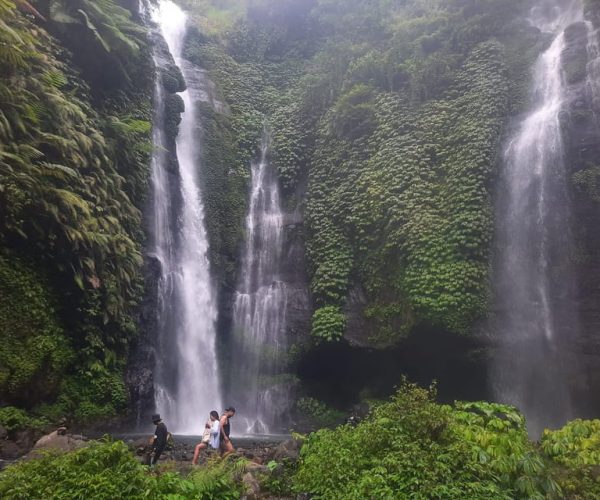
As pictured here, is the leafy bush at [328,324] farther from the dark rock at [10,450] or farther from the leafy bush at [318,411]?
the dark rock at [10,450]

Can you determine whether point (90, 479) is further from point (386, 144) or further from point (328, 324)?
point (386, 144)

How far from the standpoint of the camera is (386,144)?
18.0 meters

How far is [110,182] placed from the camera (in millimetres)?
12828

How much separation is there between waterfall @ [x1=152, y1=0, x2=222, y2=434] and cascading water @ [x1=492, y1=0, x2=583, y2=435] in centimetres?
896

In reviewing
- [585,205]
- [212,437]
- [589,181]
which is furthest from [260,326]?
[589,181]

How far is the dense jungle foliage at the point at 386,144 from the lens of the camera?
14.5 metres

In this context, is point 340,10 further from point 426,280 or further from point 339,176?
point 426,280

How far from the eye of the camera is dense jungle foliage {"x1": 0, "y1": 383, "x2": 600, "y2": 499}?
4848 mm

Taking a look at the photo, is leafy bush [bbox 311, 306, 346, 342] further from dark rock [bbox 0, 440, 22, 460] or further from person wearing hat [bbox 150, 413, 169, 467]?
dark rock [bbox 0, 440, 22, 460]

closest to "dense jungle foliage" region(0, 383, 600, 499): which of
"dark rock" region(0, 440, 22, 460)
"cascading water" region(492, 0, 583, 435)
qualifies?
"dark rock" region(0, 440, 22, 460)

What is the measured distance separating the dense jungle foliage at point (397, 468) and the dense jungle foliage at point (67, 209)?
18.0ft

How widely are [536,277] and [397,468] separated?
10.1 m

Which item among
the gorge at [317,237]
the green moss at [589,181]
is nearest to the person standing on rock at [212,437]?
the gorge at [317,237]

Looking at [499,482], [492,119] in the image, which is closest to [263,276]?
[492,119]
